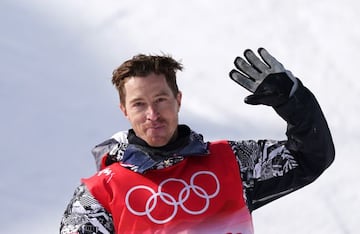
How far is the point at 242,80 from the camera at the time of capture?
5.32m

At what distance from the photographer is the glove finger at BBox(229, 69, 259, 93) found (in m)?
5.30

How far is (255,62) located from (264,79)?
0.56ft

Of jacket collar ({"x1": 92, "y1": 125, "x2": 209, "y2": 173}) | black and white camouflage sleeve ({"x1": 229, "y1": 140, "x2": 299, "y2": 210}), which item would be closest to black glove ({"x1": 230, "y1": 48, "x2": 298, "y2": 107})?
black and white camouflage sleeve ({"x1": 229, "y1": 140, "x2": 299, "y2": 210})

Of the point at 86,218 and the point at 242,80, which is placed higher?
the point at 242,80

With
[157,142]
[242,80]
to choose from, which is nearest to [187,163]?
[157,142]

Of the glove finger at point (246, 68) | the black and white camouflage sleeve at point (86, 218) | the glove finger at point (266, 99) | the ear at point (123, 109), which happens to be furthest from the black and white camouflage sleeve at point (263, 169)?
the black and white camouflage sleeve at point (86, 218)

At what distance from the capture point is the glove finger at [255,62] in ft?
17.4

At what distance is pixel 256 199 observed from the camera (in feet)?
17.8

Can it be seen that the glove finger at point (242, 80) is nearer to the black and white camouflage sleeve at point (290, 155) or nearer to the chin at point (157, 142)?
the black and white camouflage sleeve at point (290, 155)

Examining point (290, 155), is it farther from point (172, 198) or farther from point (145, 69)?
point (145, 69)

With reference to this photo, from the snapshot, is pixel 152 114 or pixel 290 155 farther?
pixel 290 155

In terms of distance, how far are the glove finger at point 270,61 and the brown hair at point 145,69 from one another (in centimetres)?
66

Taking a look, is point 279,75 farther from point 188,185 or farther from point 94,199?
point 94,199

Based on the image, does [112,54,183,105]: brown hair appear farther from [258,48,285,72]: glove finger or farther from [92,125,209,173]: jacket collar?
[258,48,285,72]: glove finger
